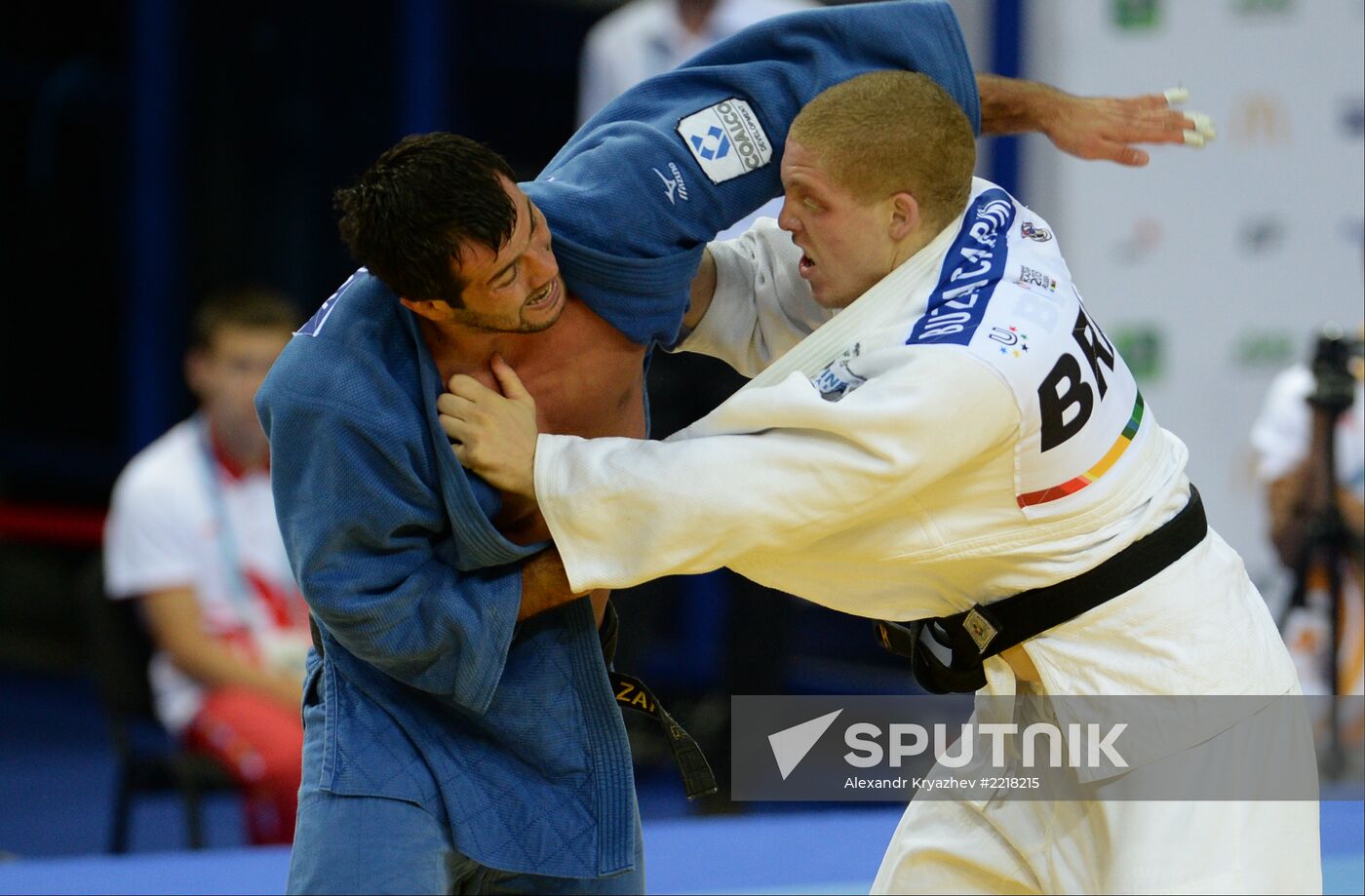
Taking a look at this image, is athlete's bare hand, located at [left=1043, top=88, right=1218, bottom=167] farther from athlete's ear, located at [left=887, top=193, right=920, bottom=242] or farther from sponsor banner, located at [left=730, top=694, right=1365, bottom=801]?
sponsor banner, located at [left=730, top=694, right=1365, bottom=801]

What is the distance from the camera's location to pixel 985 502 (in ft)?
6.50

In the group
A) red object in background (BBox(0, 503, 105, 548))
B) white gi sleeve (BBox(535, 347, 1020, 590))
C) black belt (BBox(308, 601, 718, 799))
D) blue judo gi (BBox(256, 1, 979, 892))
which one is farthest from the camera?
red object in background (BBox(0, 503, 105, 548))

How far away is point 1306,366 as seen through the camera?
14.6 ft

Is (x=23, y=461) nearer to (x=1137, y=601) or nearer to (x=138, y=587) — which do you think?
(x=138, y=587)

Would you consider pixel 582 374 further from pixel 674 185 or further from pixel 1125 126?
pixel 1125 126

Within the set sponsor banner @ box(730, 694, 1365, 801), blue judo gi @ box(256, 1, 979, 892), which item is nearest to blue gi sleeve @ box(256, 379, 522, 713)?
blue judo gi @ box(256, 1, 979, 892)

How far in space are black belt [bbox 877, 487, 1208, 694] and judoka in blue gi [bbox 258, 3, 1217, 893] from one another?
0.47 meters

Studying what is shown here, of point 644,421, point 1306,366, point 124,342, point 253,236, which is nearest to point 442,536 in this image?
point 644,421

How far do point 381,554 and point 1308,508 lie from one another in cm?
305

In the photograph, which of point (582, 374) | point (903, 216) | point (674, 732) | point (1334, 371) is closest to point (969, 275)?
point (903, 216)

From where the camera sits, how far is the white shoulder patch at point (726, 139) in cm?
220

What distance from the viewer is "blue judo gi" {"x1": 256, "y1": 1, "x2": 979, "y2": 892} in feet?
6.48

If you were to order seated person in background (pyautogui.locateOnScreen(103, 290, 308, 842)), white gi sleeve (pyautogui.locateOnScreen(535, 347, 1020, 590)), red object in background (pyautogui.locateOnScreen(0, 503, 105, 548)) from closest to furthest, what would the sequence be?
1. white gi sleeve (pyautogui.locateOnScreen(535, 347, 1020, 590))
2. seated person in background (pyautogui.locateOnScreen(103, 290, 308, 842))
3. red object in background (pyautogui.locateOnScreen(0, 503, 105, 548))

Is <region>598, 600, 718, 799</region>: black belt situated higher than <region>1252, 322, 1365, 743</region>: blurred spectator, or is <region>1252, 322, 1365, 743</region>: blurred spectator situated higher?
<region>1252, 322, 1365, 743</region>: blurred spectator
